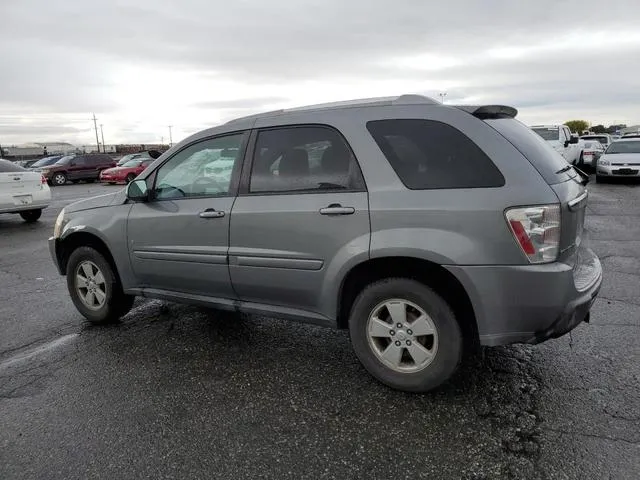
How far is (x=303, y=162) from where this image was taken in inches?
134

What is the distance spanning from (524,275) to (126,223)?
315 centimetres

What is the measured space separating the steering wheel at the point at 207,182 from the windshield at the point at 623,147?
17.8 m

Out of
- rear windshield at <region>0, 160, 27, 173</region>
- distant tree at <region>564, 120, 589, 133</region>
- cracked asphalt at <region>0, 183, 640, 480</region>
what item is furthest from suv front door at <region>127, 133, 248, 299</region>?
distant tree at <region>564, 120, 589, 133</region>

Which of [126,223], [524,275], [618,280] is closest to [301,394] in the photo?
[524,275]

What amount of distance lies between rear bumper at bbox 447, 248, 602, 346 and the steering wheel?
1.86m

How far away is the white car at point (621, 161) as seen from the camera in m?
16.4

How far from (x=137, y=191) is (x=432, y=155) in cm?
243

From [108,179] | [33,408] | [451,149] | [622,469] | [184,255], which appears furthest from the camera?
[108,179]

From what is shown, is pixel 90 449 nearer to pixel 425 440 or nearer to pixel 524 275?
pixel 425 440

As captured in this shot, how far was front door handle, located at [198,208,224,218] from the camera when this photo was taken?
3.61 metres

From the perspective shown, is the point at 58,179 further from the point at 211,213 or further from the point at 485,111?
the point at 485,111

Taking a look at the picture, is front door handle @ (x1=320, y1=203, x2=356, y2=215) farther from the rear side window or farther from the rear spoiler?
the rear spoiler

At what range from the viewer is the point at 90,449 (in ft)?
8.72

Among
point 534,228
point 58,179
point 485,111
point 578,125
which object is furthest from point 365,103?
point 578,125
